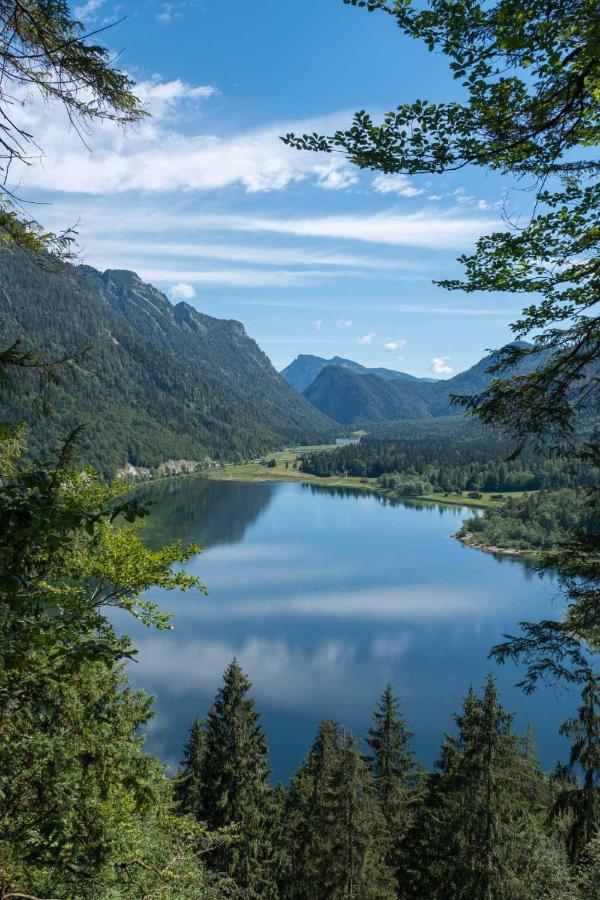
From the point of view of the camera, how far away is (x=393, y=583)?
244 ft

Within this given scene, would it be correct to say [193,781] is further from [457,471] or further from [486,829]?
[457,471]

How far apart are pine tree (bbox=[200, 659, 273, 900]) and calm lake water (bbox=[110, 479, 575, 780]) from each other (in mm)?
11452

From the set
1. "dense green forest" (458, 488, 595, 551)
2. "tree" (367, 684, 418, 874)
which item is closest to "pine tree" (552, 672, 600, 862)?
"tree" (367, 684, 418, 874)

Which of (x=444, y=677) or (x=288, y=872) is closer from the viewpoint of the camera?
(x=288, y=872)

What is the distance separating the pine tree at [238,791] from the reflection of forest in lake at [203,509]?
41.9 metres

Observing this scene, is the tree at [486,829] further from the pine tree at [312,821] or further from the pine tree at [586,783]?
the pine tree at [312,821]

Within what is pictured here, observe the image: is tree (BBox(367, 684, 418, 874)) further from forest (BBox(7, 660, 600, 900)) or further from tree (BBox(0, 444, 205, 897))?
tree (BBox(0, 444, 205, 897))

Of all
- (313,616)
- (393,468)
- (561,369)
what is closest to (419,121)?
(561,369)

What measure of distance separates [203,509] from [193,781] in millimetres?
100354

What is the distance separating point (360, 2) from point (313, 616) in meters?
60.3

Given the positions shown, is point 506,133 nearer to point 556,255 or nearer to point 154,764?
point 556,255

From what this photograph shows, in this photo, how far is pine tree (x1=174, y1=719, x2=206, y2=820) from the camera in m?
23.5

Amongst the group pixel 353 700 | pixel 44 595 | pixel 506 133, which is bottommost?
pixel 353 700

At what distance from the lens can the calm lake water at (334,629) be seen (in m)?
40.6
